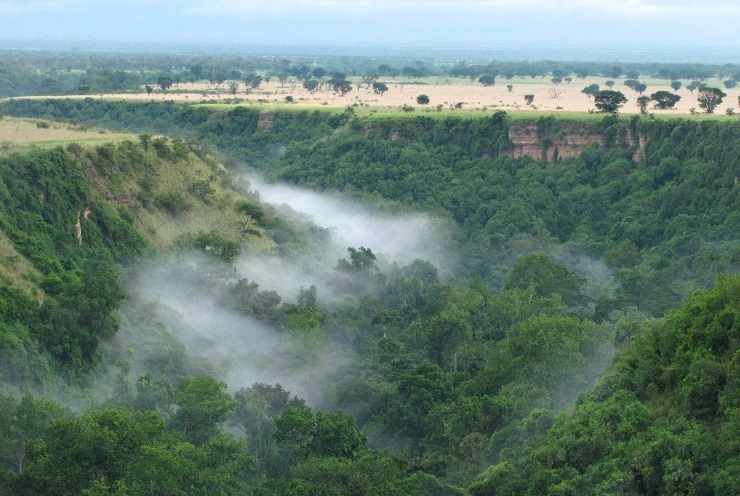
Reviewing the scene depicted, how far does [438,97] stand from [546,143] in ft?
133

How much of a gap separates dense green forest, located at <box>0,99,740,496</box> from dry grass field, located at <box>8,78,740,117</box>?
44.9 feet

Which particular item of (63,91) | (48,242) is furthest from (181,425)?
(63,91)

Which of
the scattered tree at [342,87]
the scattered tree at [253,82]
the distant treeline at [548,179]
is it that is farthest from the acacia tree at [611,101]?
the scattered tree at [253,82]

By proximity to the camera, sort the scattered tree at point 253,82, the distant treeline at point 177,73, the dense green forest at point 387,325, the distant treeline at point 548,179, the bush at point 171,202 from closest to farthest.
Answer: the dense green forest at point 387,325
the bush at point 171,202
the distant treeline at point 548,179
the distant treeline at point 177,73
the scattered tree at point 253,82

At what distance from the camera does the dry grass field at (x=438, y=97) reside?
8838cm

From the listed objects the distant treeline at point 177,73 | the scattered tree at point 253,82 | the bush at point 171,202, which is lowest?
the distant treeline at point 177,73

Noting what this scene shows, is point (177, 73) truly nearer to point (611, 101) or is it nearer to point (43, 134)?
point (611, 101)

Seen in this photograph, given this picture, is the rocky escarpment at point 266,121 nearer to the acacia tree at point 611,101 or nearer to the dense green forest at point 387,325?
the dense green forest at point 387,325

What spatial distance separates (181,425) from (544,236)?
33.9 m

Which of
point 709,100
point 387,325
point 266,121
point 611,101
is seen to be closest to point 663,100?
point 709,100

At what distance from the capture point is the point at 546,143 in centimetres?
7138

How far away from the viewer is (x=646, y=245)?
58.3 m

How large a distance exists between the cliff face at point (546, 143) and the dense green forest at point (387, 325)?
0.39 metres

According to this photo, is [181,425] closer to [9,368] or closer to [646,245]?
[9,368]
